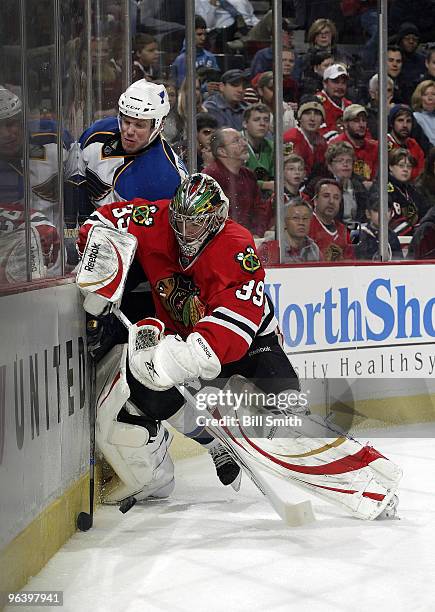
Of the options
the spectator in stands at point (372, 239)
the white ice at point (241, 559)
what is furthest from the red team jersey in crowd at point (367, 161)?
the white ice at point (241, 559)

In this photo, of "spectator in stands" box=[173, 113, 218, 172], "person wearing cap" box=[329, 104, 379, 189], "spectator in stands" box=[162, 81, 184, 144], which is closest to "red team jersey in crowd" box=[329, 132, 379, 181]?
"person wearing cap" box=[329, 104, 379, 189]

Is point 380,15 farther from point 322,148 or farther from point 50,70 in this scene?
point 50,70

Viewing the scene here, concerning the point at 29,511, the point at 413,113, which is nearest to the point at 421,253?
the point at 413,113

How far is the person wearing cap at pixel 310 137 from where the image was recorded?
5.32 meters

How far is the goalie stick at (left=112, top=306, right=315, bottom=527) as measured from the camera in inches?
135

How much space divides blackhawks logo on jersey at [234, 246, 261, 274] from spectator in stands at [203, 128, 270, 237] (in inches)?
70.7

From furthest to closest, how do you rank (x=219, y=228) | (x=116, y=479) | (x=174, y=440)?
(x=174, y=440), (x=116, y=479), (x=219, y=228)

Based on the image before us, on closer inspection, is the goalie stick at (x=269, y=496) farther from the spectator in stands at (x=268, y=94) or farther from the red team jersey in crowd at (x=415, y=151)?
the red team jersey in crowd at (x=415, y=151)

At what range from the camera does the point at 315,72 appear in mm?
5488

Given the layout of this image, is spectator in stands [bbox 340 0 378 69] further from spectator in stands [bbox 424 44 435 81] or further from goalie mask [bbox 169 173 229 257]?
goalie mask [bbox 169 173 229 257]

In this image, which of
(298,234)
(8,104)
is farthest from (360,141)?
(8,104)

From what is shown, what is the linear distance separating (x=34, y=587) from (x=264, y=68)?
3.18 m

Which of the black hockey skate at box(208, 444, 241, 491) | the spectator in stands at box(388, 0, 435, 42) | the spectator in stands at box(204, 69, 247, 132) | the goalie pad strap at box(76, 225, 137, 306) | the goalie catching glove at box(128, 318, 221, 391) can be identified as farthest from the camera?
the spectator in stands at box(388, 0, 435, 42)

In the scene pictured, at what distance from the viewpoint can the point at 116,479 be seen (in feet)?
12.5
